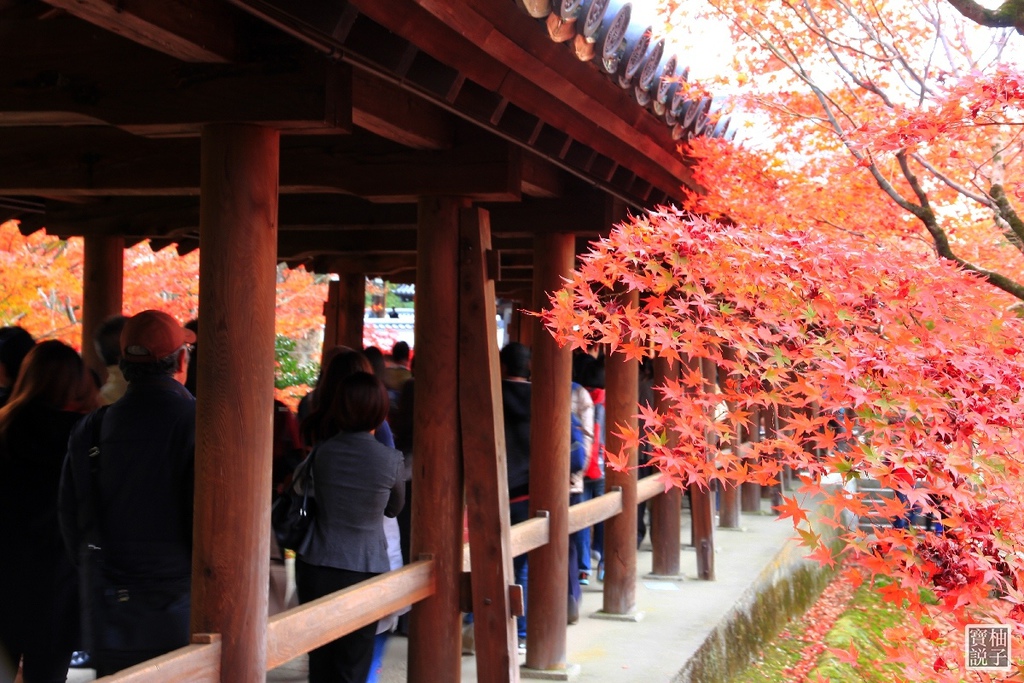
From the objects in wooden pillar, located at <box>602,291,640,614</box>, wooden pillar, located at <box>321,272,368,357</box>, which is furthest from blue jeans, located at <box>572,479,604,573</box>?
wooden pillar, located at <box>321,272,368,357</box>

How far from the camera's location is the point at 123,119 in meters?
3.31

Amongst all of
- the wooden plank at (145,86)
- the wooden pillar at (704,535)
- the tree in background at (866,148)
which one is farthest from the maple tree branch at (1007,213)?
the wooden pillar at (704,535)

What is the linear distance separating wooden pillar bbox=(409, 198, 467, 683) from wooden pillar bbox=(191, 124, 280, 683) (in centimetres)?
164

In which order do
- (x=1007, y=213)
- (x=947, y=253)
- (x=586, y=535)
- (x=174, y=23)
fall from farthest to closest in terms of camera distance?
1. (x=586, y=535)
2. (x=947, y=253)
3. (x=1007, y=213)
4. (x=174, y=23)

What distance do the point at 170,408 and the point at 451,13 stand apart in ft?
4.89

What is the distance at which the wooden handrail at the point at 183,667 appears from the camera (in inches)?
109

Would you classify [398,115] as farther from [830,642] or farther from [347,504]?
[830,642]

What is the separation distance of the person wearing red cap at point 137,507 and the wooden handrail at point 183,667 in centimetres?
24

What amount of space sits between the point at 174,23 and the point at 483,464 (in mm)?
2581

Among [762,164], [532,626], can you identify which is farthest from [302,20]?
[762,164]

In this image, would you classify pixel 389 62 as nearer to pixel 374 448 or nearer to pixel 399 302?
pixel 374 448

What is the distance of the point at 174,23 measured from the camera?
2.87 meters

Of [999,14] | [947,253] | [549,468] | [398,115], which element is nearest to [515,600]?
[549,468]

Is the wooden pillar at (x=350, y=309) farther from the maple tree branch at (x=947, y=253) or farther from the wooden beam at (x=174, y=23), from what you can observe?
the wooden beam at (x=174, y=23)
